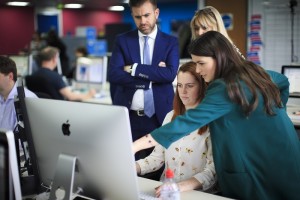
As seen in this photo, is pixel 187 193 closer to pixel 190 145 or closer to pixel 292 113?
pixel 190 145

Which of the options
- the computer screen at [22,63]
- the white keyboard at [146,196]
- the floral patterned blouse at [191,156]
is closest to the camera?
the white keyboard at [146,196]

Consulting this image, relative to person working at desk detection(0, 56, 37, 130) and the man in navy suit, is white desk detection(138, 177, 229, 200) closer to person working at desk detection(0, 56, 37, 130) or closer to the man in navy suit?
the man in navy suit

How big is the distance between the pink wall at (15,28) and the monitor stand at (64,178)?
14403mm

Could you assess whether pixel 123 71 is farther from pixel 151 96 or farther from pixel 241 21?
pixel 241 21

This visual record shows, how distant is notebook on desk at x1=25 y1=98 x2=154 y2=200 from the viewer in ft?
4.28

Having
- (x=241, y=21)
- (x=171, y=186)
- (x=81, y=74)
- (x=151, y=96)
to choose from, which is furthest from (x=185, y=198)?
(x=241, y=21)

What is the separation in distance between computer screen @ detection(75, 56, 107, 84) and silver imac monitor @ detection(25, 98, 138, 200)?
3653 mm

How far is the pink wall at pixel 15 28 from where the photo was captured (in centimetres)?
1516

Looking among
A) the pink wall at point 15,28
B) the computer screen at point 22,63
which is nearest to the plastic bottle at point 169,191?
the computer screen at point 22,63

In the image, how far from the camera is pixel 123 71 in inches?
105

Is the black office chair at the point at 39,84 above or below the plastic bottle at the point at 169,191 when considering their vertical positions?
above

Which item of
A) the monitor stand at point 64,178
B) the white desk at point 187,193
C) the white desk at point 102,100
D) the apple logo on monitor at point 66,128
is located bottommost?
the white desk at point 187,193

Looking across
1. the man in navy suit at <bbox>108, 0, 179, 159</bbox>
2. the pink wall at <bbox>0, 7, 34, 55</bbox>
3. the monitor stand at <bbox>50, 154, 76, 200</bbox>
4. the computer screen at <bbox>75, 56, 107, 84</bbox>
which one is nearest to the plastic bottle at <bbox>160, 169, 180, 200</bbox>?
the monitor stand at <bbox>50, 154, 76, 200</bbox>

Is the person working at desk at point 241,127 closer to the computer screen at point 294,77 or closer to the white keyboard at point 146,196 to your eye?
the white keyboard at point 146,196
